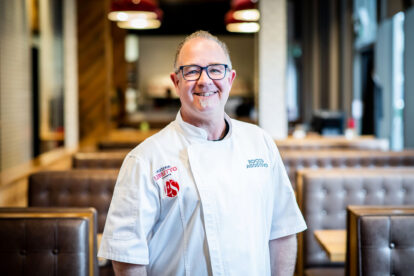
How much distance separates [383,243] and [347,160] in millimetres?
2281

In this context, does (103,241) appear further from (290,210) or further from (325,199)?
(325,199)

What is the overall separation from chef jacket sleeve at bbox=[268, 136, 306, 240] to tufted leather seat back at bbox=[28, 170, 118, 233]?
6.21ft

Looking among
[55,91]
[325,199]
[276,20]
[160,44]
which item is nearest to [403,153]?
[325,199]

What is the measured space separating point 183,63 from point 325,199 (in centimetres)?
206

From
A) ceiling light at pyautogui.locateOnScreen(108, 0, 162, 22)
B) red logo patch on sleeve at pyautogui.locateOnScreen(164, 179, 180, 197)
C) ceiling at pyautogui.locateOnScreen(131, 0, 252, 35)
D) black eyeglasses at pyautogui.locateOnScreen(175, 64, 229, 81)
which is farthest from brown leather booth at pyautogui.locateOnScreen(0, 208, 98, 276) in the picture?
ceiling at pyautogui.locateOnScreen(131, 0, 252, 35)

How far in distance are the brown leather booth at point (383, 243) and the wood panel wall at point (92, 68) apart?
5.53 metres

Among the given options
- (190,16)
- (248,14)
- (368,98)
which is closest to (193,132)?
(248,14)

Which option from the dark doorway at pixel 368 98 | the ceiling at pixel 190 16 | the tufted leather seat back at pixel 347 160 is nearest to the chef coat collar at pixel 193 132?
the tufted leather seat back at pixel 347 160

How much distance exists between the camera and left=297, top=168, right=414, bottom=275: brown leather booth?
3156mm

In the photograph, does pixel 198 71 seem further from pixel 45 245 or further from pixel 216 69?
pixel 45 245

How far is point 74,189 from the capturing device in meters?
3.31

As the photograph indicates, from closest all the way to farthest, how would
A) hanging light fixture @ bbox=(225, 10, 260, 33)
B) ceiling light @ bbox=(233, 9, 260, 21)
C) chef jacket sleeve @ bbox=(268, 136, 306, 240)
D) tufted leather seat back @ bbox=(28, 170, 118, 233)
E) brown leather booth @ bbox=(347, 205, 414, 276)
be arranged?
chef jacket sleeve @ bbox=(268, 136, 306, 240) < brown leather booth @ bbox=(347, 205, 414, 276) < tufted leather seat back @ bbox=(28, 170, 118, 233) < ceiling light @ bbox=(233, 9, 260, 21) < hanging light fixture @ bbox=(225, 10, 260, 33)

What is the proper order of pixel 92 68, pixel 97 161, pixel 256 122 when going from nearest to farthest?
pixel 97 161, pixel 256 122, pixel 92 68

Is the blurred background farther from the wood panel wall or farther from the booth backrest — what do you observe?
the booth backrest
